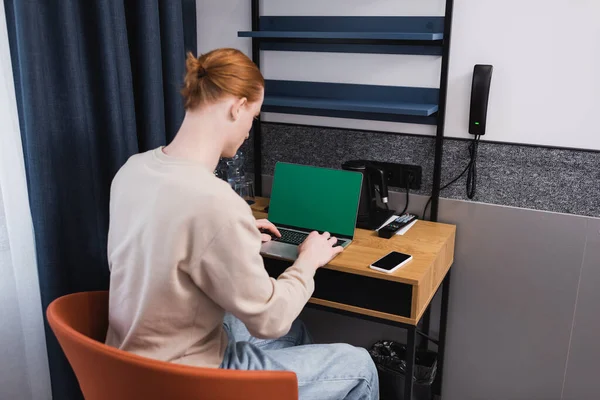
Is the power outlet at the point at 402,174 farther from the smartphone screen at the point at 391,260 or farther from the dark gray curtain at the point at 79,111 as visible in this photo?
the dark gray curtain at the point at 79,111

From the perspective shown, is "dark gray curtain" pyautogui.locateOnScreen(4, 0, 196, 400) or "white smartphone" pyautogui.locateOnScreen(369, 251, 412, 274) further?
"white smartphone" pyautogui.locateOnScreen(369, 251, 412, 274)

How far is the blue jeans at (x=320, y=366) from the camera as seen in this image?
50.6 inches

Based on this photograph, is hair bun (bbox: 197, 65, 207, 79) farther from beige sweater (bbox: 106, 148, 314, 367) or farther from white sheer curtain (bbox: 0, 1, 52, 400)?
white sheer curtain (bbox: 0, 1, 52, 400)

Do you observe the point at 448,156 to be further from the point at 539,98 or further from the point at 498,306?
the point at 498,306

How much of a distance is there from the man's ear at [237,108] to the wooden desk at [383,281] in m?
0.53

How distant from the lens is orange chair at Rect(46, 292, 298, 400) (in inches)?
39.1

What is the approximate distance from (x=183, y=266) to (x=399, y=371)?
1105 millimetres

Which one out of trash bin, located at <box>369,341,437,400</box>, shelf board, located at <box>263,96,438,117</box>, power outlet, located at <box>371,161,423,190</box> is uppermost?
shelf board, located at <box>263,96,438,117</box>

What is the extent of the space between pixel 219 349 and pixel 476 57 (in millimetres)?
1134

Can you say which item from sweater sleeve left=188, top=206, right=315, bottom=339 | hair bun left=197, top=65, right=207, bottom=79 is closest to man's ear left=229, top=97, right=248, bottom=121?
hair bun left=197, top=65, right=207, bottom=79

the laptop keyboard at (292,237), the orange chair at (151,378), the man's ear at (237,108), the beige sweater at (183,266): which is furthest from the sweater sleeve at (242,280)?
the laptop keyboard at (292,237)

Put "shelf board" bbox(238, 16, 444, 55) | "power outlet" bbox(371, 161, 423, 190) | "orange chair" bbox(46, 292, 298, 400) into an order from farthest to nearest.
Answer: "power outlet" bbox(371, 161, 423, 190), "shelf board" bbox(238, 16, 444, 55), "orange chair" bbox(46, 292, 298, 400)

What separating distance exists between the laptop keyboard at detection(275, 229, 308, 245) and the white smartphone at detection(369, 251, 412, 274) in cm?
25

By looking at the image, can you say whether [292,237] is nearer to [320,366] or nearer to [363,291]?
[363,291]
